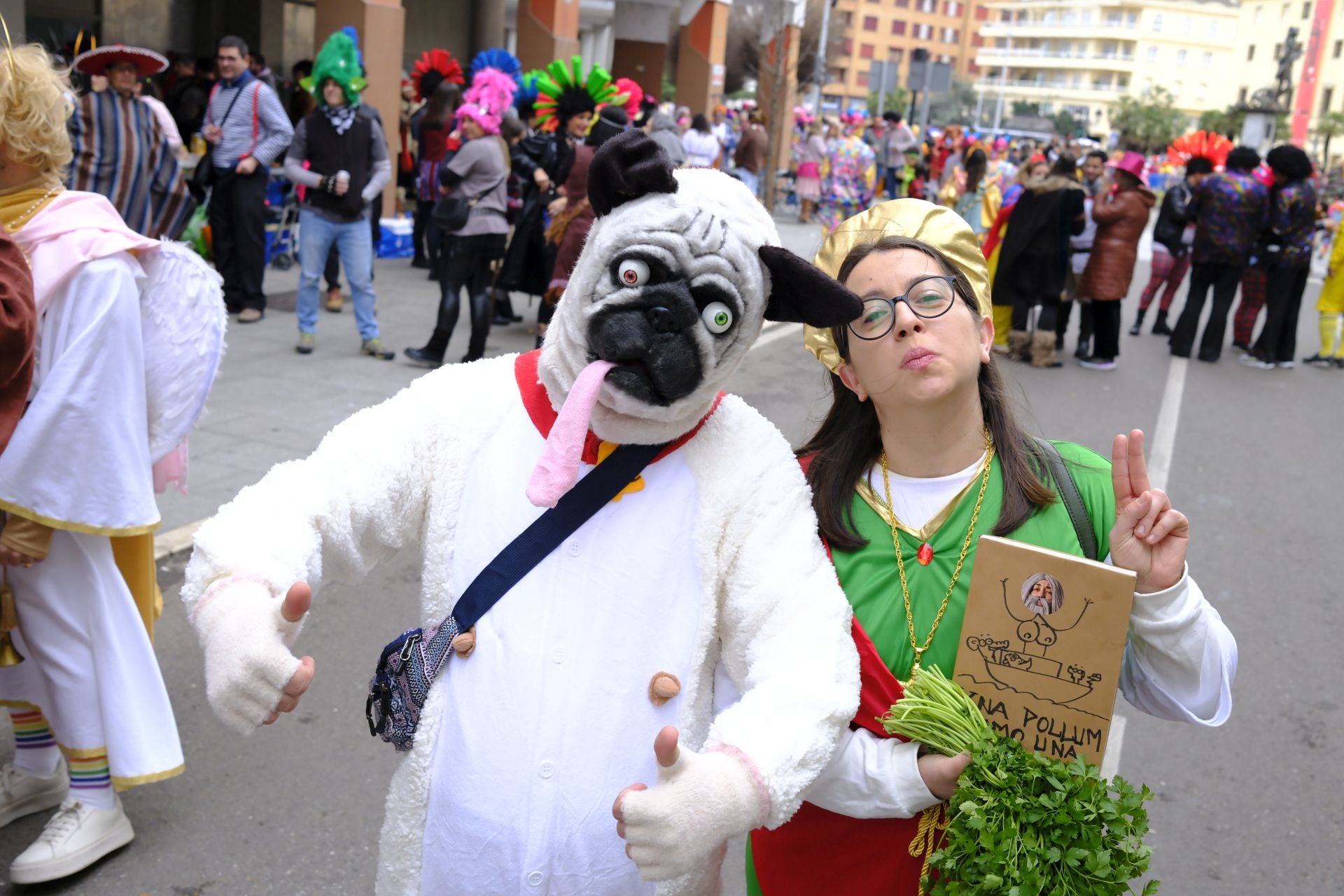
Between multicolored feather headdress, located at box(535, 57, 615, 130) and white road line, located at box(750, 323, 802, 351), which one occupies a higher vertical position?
multicolored feather headdress, located at box(535, 57, 615, 130)

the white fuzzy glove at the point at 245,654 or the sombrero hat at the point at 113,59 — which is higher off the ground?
the sombrero hat at the point at 113,59

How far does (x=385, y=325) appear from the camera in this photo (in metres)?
9.84

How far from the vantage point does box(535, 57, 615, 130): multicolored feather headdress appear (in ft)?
29.7

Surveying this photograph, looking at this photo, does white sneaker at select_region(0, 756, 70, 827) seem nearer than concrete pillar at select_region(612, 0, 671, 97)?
Yes

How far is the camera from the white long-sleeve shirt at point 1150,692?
188 cm

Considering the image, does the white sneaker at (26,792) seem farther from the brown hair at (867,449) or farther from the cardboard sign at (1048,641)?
the cardboard sign at (1048,641)

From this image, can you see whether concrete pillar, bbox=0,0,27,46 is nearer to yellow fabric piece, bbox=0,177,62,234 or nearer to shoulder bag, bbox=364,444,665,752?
yellow fabric piece, bbox=0,177,62,234

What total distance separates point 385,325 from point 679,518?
8387mm

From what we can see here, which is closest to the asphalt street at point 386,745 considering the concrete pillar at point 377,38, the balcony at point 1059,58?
the concrete pillar at point 377,38

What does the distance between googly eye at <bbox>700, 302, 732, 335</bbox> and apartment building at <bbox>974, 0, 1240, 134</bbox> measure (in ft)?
354

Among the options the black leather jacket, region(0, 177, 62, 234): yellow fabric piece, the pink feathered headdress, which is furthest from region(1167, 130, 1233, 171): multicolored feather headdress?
region(0, 177, 62, 234): yellow fabric piece

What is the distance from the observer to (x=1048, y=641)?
1.84m

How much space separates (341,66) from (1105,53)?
395ft

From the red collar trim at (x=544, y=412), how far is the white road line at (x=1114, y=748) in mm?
2717
